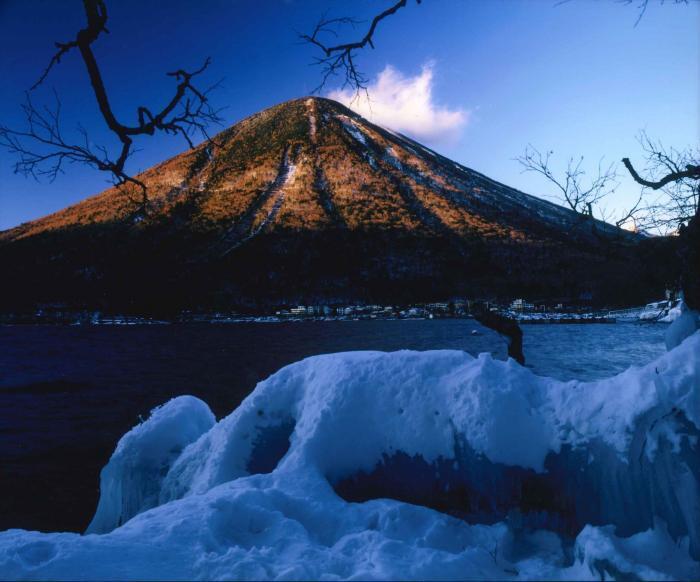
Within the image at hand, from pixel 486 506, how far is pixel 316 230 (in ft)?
391

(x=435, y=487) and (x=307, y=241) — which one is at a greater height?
(x=307, y=241)

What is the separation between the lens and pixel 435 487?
3.92 meters

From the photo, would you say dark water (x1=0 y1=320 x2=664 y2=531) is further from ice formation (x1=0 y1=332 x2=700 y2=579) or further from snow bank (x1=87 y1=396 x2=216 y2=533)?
ice formation (x1=0 y1=332 x2=700 y2=579)

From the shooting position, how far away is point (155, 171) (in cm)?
14988

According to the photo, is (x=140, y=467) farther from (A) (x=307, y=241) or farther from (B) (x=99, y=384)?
(A) (x=307, y=241)

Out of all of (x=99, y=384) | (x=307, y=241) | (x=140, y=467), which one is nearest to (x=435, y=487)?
(x=140, y=467)

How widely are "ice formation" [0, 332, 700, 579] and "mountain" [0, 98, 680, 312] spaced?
3672 inches

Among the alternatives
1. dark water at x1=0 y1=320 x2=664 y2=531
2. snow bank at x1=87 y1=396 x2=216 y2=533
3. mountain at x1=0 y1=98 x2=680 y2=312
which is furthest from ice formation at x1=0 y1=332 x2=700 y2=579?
mountain at x1=0 y1=98 x2=680 y2=312

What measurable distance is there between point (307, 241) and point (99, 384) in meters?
94.1

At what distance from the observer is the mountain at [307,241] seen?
330 feet

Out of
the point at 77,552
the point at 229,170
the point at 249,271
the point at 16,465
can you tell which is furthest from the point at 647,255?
the point at 229,170

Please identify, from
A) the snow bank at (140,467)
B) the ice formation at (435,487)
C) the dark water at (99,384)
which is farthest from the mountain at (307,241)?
the snow bank at (140,467)

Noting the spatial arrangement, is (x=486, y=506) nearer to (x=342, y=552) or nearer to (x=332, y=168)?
(x=342, y=552)

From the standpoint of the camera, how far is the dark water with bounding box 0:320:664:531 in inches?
416
